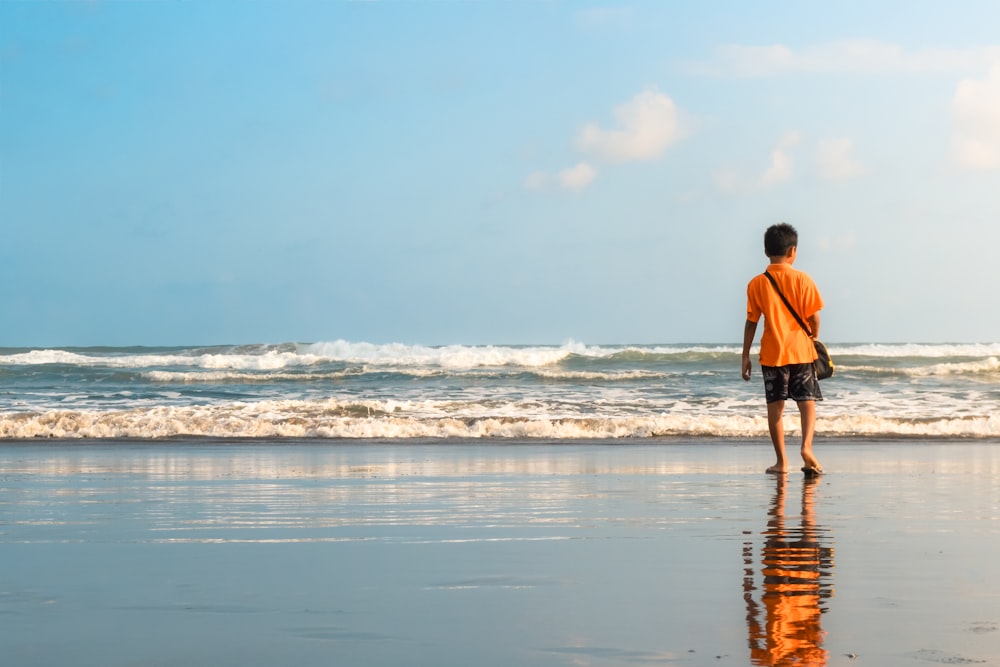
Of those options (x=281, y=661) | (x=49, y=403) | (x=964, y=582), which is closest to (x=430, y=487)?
(x=964, y=582)

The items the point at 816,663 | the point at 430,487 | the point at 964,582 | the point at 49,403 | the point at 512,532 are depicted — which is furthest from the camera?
the point at 49,403

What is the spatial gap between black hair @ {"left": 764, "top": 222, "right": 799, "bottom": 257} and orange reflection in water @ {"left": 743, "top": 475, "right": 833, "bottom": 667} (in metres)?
2.68

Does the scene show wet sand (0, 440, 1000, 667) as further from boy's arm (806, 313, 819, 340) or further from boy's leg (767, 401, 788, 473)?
boy's arm (806, 313, 819, 340)

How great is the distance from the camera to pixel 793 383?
7.07 meters

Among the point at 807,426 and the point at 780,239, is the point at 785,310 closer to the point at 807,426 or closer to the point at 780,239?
the point at 780,239

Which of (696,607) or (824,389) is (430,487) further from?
(824,389)

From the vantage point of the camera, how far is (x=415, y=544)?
402 cm

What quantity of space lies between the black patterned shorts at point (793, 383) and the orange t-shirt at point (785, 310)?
0.06 meters

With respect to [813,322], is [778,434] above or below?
below

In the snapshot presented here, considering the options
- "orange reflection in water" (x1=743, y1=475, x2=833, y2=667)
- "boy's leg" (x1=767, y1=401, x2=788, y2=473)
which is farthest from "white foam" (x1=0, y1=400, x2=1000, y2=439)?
"orange reflection in water" (x1=743, y1=475, x2=833, y2=667)

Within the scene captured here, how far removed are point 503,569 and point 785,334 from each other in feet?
13.6

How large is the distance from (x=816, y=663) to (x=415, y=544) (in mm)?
2112

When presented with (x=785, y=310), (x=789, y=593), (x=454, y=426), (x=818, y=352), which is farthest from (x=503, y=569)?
(x=454, y=426)

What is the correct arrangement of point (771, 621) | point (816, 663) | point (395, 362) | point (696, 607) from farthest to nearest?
point (395, 362) < point (696, 607) < point (771, 621) < point (816, 663)
